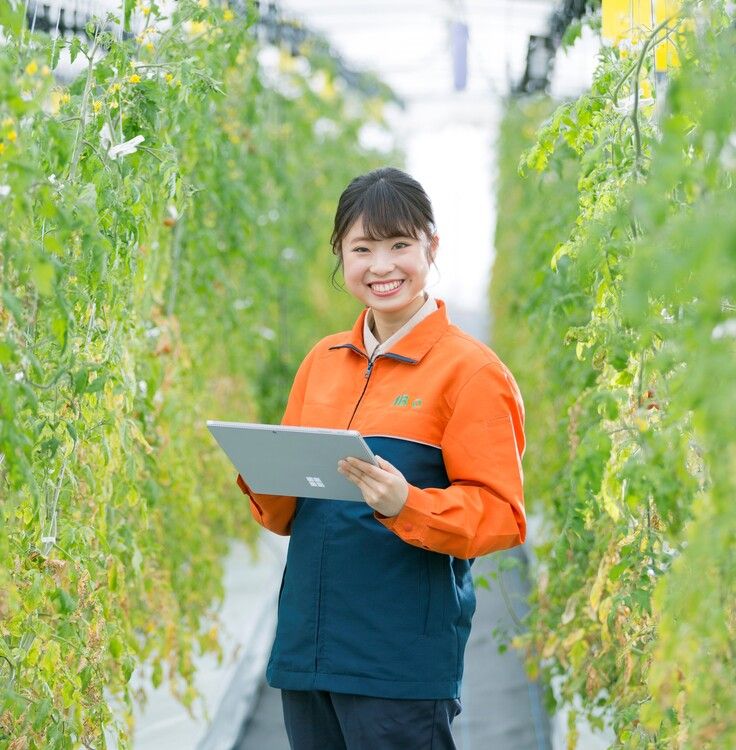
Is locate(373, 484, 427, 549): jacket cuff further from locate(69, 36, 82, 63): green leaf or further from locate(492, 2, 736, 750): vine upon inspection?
locate(69, 36, 82, 63): green leaf

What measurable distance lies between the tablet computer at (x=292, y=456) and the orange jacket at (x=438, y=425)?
0.29 ft

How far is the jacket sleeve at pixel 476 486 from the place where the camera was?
169 cm

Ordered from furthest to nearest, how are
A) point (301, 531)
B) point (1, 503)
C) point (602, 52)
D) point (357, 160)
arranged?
point (357, 160) < point (602, 52) < point (301, 531) < point (1, 503)

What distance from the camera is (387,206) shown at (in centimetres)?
188

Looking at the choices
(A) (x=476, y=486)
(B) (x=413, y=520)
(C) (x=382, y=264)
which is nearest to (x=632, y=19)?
(C) (x=382, y=264)

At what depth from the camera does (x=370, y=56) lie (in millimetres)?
10477

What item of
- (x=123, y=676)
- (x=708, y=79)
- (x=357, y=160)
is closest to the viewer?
(x=708, y=79)

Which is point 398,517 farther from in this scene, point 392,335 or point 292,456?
point 392,335

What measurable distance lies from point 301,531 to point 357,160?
19.8ft

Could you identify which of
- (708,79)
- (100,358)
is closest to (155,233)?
(100,358)

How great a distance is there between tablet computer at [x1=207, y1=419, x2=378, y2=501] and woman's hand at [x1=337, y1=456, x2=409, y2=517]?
0.01 m

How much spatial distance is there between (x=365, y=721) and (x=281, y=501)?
39 cm

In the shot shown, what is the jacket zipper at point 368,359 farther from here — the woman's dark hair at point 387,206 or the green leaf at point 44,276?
the green leaf at point 44,276

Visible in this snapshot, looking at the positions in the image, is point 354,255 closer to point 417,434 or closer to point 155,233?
point 417,434
